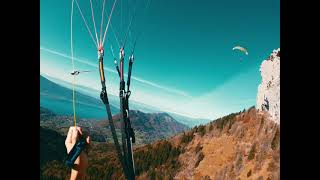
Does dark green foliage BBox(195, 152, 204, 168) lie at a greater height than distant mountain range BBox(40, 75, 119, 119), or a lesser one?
lesser

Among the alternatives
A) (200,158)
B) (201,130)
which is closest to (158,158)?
(200,158)

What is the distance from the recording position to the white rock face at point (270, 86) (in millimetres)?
23453

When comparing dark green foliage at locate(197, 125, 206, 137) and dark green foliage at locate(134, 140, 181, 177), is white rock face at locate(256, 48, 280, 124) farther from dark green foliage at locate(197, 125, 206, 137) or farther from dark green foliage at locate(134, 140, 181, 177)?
dark green foliage at locate(134, 140, 181, 177)

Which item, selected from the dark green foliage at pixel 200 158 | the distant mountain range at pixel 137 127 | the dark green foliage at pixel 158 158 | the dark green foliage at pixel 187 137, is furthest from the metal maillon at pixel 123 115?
the distant mountain range at pixel 137 127

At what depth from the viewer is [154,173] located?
2547 cm

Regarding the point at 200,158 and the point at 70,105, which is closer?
the point at 200,158

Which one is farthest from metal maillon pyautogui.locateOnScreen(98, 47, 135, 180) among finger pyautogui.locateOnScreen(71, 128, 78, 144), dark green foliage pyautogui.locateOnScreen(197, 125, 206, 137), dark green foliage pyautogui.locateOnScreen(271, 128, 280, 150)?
dark green foliage pyautogui.locateOnScreen(197, 125, 206, 137)

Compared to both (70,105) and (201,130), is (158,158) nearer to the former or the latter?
(201,130)

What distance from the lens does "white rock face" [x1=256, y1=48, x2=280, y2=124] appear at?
76.9 feet

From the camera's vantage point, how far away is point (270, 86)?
80.4 feet
